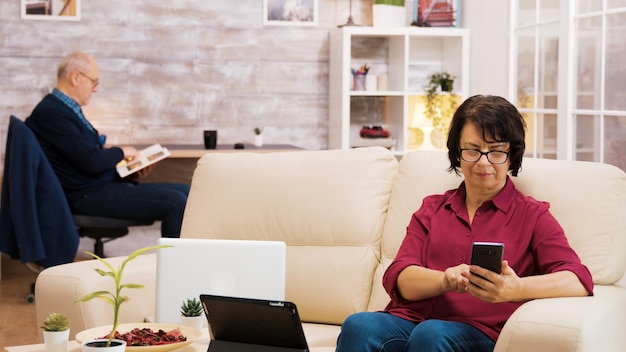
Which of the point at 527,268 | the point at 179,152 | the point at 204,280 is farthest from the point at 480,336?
the point at 179,152

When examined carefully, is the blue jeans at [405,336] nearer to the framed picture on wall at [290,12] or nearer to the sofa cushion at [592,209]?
the sofa cushion at [592,209]

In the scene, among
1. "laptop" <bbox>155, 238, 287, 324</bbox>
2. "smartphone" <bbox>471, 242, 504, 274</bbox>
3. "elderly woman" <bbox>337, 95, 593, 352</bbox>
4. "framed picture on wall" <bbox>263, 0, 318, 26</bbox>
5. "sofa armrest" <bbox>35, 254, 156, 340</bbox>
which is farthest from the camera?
"framed picture on wall" <bbox>263, 0, 318, 26</bbox>

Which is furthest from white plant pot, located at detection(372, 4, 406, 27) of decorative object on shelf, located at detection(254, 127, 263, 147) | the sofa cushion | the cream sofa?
the sofa cushion

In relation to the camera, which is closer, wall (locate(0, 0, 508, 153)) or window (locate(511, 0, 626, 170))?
window (locate(511, 0, 626, 170))

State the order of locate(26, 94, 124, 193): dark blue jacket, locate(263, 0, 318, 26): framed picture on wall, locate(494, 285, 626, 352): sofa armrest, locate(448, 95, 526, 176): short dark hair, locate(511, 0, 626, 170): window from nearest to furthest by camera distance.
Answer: locate(494, 285, 626, 352): sofa armrest, locate(448, 95, 526, 176): short dark hair, locate(511, 0, 626, 170): window, locate(26, 94, 124, 193): dark blue jacket, locate(263, 0, 318, 26): framed picture on wall

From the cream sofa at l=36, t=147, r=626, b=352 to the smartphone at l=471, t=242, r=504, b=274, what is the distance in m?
0.38

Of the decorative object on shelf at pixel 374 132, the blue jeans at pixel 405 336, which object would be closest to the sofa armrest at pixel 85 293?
the blue jeans at pixel 405 336

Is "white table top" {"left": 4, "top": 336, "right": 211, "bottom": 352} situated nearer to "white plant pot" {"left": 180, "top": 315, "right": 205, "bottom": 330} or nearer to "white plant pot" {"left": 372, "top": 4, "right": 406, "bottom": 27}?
"white plant pot" {"left": 180, "top": 315, "right": 205, "bottom": 330}

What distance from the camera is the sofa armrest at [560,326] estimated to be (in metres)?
2.18

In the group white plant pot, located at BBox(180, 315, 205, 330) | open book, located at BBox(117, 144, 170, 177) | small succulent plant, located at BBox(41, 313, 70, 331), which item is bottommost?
white plant pot, located at BBox(180, 315, 205, 330)

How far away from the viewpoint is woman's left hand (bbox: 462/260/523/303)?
2.37 m

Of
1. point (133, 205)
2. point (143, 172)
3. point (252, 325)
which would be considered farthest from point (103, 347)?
point (143, 172)

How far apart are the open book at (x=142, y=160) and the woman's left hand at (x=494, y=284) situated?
3.17 metres

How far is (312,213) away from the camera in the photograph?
10.4 ft
